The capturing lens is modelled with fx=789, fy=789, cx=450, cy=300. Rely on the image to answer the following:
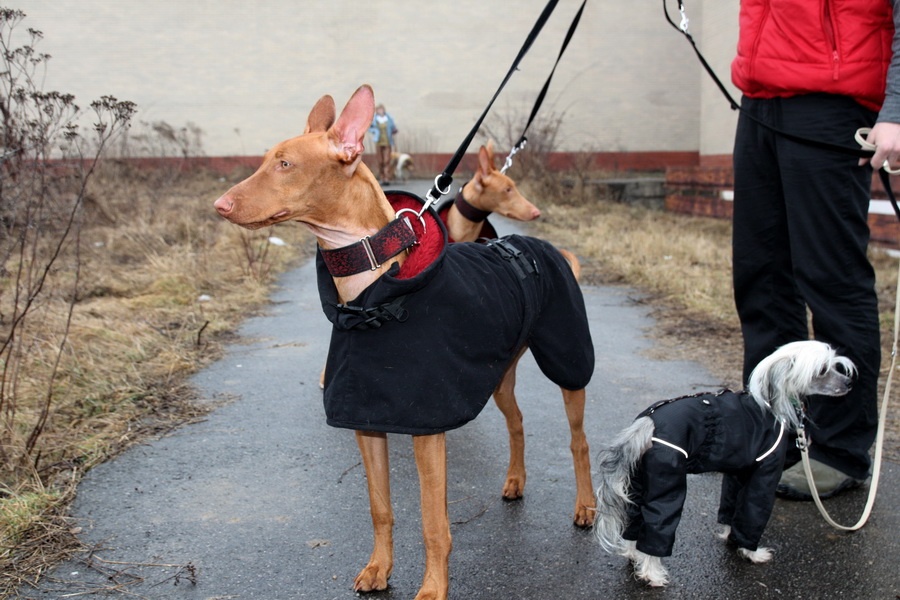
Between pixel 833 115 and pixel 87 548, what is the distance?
338cm

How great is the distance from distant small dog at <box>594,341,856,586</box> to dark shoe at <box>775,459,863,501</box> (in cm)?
53

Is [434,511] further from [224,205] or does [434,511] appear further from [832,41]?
[832,41]

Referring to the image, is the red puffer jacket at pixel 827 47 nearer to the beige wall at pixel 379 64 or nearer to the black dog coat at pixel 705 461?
the black dog coat at pixel 705 461

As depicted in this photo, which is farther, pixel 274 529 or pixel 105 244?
pixel 105 244

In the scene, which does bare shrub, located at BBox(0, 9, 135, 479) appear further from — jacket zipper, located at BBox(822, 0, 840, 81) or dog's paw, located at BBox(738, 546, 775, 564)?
jacket zipper, located at BBox(822, 0, 840, 81)

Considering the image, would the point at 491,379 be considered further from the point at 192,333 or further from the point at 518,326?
the point at 192,333

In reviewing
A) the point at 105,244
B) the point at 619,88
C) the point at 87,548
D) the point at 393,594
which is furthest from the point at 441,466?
the point at 619,88

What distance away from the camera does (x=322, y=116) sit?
273 centimetres

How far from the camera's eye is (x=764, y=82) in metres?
3.30

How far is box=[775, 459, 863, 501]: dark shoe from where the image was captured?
11.0ft

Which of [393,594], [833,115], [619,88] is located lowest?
[393,594]

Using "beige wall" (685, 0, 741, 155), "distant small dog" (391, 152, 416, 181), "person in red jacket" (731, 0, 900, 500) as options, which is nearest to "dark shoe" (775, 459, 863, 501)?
"person in red jacket" (731, 0, 900, 500)

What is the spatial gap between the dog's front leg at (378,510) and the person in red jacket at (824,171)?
1.75 m

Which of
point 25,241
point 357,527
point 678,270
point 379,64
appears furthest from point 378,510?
point 379,64
